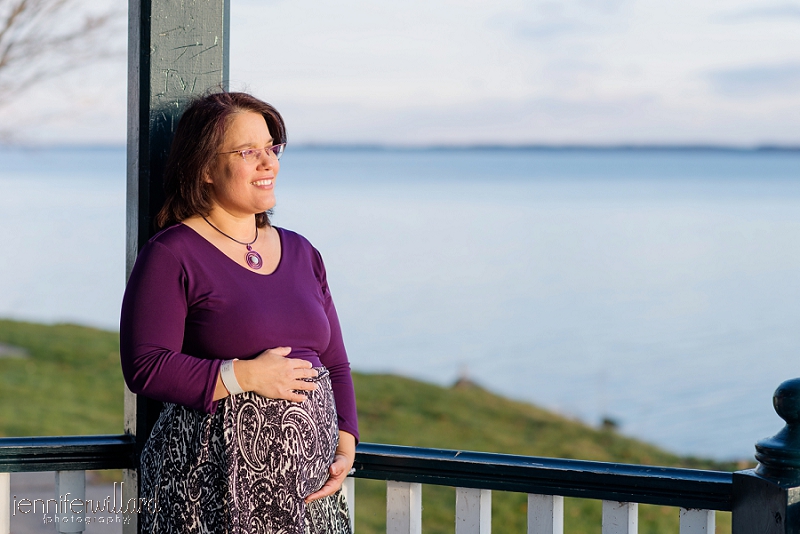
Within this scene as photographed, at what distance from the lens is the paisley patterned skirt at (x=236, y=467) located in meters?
1.66

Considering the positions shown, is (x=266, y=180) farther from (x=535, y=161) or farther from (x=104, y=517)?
(x=535, y=161)

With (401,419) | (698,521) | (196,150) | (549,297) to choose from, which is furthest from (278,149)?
(549,297)

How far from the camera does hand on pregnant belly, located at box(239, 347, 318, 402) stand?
65.0 inches

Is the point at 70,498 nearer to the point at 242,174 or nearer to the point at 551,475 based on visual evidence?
the point at 242,174

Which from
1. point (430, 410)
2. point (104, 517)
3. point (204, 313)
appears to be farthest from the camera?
point (430, 410)

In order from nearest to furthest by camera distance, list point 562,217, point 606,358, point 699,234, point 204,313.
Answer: point 204,313 → point 606,358 → point 699,234 → point 562,217

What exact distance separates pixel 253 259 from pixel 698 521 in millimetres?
1133

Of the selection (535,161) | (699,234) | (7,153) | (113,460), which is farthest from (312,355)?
(535,161)

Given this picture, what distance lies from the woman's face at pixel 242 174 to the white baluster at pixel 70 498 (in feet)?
2.53

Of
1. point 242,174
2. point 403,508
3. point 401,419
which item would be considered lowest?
point 401,419

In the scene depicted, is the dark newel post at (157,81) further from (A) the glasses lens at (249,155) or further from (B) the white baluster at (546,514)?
(B) the white baluster at (546,514)

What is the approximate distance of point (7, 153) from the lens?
535 cm

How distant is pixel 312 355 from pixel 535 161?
11994 cm

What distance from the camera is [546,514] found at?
1867 millimetres
